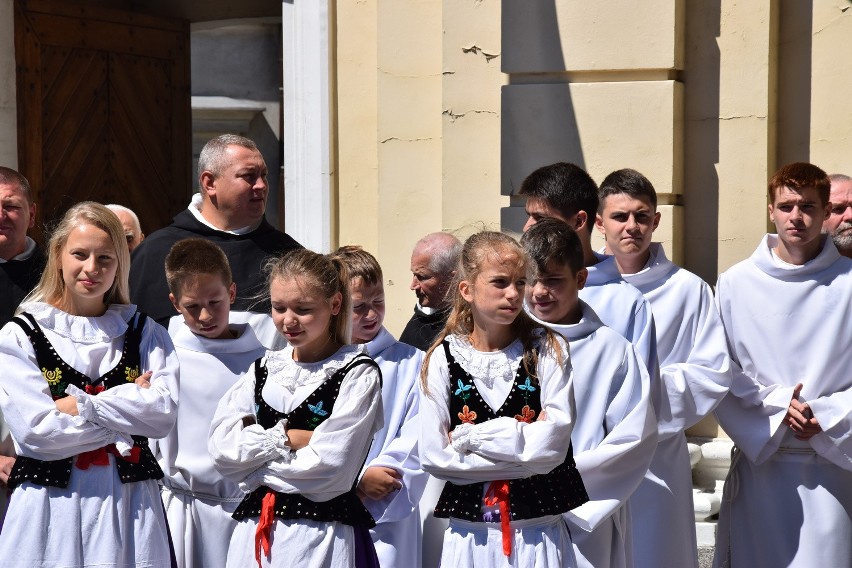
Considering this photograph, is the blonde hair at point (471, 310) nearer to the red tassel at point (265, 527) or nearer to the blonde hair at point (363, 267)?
the red tassel at point (265, 527)

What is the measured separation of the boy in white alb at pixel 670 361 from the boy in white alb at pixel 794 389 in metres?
0.19

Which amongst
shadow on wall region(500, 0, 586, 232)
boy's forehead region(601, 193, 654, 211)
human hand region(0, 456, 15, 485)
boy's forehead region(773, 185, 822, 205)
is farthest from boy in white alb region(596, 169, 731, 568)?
human hand region(0, 456, 15, 485)

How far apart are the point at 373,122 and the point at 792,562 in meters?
3.45

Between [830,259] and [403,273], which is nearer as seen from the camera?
[830,259]

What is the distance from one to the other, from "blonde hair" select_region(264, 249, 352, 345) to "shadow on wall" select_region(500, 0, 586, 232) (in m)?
2.74

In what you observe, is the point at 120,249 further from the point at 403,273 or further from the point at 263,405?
the point at 403,273

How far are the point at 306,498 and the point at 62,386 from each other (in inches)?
34.1

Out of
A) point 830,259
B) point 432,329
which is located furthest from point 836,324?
point 432,329

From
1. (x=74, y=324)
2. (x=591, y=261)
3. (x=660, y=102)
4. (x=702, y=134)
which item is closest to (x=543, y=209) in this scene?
(x=591, y=261)

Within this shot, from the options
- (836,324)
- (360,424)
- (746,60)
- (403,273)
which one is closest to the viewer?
(360,424)

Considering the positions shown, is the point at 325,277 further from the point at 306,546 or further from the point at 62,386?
the point at 62,386

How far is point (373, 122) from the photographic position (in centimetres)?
778

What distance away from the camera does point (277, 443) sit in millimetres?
3967

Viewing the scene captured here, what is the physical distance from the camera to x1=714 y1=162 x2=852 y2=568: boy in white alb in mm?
5191
